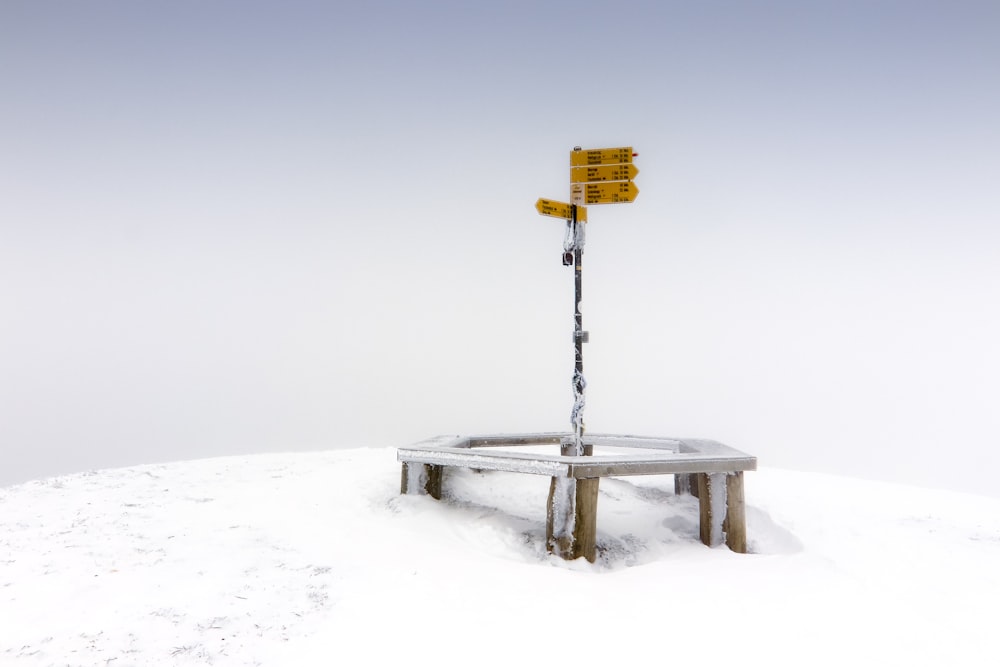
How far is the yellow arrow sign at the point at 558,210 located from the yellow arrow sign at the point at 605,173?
0.97 ft

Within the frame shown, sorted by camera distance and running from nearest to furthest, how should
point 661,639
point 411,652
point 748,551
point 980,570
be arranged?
point 411,652
point 661,639
point 980,570
point 748,551

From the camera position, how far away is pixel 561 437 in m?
7.22

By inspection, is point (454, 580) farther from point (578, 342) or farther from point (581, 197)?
point (581, 197)

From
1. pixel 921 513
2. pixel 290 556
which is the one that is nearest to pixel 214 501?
pixel 290 556

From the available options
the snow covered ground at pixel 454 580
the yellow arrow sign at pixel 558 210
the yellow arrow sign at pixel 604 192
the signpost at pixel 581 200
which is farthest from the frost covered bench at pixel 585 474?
the yellow arrow sign at pixel 604 192

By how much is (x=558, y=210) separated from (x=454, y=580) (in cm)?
350

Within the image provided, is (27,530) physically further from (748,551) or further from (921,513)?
(921,513)

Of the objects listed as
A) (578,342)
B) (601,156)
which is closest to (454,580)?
Result: (578,342)

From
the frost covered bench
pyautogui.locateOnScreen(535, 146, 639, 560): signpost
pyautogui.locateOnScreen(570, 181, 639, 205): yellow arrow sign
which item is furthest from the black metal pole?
the frost covered bench

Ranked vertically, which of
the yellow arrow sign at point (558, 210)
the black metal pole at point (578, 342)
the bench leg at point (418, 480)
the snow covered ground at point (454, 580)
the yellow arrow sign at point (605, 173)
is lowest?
the snow covered ground at point (454, 580)

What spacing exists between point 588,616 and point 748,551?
2439mm

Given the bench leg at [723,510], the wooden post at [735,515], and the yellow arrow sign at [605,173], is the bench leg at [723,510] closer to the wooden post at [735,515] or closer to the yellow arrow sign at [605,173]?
the wooden post at [735,515]

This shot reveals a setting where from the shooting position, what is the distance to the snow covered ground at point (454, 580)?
10.7ft

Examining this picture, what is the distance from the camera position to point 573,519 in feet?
16.0
